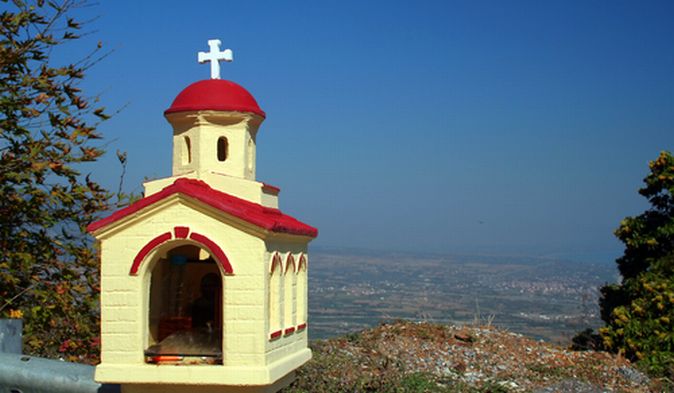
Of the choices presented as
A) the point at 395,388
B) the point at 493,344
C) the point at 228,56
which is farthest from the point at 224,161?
the point at 493,344

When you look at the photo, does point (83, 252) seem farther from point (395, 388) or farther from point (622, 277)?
point (622, 277)

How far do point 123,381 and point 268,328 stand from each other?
1167 millimetres

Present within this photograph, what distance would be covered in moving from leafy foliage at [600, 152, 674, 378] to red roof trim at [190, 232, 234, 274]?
30.3 ft

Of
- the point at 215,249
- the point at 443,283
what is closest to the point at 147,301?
the point at 215,249

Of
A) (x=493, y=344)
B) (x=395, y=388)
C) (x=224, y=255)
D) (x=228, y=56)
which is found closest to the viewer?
(x=224, y=255)

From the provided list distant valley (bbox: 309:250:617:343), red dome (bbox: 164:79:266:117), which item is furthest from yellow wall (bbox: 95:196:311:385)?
distant valley (bbox: 309:250:617:343)

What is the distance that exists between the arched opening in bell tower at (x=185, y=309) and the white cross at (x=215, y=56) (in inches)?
61.7

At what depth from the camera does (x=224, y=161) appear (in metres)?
7.54

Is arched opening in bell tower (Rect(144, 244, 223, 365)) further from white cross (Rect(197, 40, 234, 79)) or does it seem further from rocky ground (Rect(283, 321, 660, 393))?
rocky ground (Rect(283, 321, 660, 393))

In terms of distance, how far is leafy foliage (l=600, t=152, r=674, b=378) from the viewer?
47.5 feet

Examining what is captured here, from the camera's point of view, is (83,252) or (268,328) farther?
(83,252)

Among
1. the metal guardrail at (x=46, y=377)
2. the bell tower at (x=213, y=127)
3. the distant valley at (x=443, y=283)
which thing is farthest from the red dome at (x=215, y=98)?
the distant valley at (x=443, y=283)

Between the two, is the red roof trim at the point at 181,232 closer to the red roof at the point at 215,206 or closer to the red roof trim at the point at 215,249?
the red roof trim at the point at 215,249

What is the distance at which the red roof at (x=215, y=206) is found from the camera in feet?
21.5
